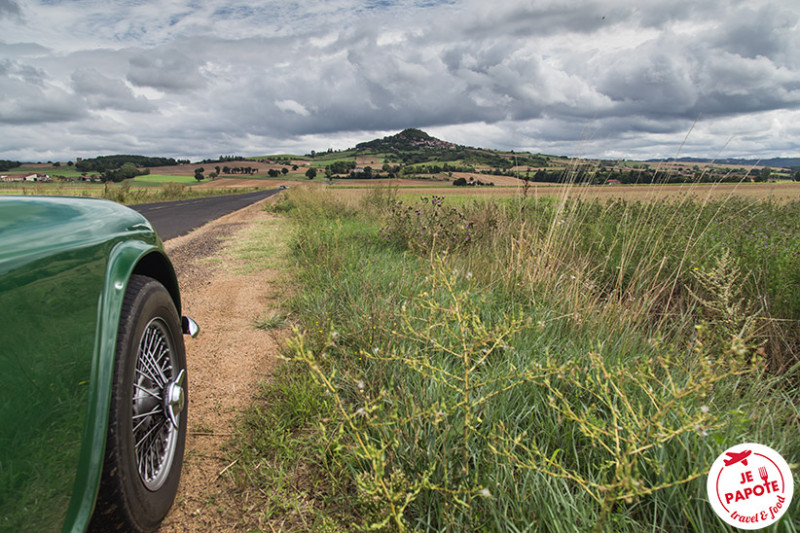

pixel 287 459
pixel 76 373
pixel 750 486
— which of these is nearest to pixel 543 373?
pixel 750 486

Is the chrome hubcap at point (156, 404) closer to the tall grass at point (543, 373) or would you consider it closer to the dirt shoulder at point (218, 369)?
the dirt shoulder at point (218, 369)

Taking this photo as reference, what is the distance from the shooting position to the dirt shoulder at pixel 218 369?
2.02 meters

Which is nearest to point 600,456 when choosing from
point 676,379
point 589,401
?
point 589,401

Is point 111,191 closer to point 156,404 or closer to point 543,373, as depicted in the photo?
point 156,404

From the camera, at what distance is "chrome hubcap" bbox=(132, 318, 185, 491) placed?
1.79 m

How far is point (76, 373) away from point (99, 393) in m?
0.13

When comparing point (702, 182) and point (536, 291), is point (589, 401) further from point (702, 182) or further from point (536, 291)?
point (702, 182)

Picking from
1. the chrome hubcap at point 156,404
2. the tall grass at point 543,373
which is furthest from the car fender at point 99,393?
the tall grass at point 543,373

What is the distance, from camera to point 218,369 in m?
3.32

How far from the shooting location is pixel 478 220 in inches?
273

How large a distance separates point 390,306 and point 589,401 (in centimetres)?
159

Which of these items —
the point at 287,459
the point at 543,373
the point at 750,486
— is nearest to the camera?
the point at 750,486

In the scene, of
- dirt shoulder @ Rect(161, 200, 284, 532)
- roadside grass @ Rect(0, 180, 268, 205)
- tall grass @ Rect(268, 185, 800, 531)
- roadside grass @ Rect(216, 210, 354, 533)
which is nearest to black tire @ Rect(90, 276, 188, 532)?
dirt shoulder @ Rect(161, 200, 284, 532)

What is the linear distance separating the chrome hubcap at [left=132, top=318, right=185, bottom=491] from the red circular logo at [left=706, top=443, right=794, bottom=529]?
1.99 meters
